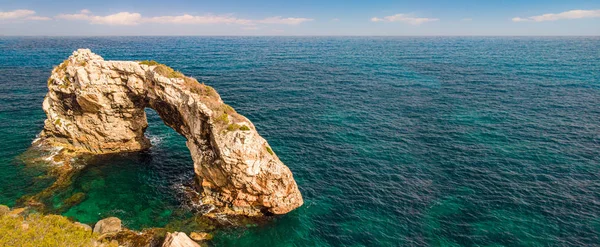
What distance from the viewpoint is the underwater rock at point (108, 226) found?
30891 millimetres

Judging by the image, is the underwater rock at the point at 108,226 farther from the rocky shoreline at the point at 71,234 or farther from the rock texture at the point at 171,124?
the rock texture at the point at 171,124

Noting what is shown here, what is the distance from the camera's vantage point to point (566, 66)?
132m

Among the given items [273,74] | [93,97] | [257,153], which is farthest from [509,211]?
[273,74]

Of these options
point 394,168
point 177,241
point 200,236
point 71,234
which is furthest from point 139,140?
point 394,168

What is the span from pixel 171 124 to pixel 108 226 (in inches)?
689

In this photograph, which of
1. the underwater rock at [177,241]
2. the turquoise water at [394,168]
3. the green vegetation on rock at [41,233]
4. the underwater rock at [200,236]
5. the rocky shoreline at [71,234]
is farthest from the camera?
the turquoise water at [394,168]

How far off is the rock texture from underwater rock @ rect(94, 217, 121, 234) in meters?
9.48

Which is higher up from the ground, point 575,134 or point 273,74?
point 273,74

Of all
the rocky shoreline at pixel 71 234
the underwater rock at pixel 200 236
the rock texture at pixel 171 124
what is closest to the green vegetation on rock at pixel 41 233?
the rocky shoreline at pixel 71 234

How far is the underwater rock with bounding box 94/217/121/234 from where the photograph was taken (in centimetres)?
3089

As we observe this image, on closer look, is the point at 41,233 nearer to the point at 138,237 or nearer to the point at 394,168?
the point at 138,237

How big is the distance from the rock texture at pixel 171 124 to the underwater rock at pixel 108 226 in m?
9.48

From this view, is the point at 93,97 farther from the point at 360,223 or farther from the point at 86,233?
the point at 360,223

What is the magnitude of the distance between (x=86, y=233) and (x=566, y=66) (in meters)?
174
